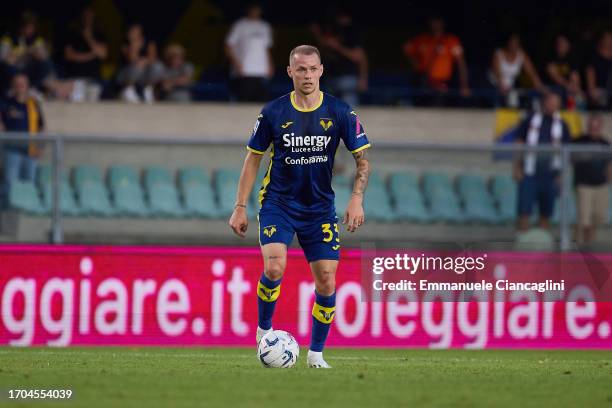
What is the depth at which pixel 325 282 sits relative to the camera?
9633mm

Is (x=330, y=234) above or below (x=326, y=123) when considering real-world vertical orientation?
below

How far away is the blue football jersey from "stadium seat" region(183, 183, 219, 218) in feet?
17.1

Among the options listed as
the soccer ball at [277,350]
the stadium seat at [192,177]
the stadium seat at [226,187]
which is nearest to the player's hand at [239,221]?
the soccer ball at [277,350]

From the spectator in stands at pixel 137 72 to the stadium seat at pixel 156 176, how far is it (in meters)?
4.13

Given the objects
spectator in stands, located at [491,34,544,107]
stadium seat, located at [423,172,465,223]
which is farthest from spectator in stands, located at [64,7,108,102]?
stadium seat, located at [423,172,465,223]

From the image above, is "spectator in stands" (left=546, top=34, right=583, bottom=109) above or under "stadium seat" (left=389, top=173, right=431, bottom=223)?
above

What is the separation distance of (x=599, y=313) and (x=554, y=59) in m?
7.75

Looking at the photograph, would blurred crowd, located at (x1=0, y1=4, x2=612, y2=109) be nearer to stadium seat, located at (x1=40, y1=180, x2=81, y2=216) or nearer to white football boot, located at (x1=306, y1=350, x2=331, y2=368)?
stadium seat, located at (x1=40, y1=180, x2=81, y2=216)

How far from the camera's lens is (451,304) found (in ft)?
42.3

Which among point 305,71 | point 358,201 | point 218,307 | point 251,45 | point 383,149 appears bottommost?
point 218,307

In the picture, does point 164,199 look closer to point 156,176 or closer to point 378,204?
point 156,176

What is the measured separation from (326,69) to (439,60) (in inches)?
69.3

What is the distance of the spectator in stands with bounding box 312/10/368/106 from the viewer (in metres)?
19.1

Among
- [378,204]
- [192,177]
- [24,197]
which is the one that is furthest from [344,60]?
[24,197]
